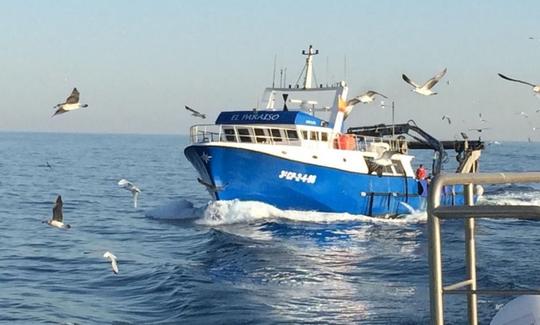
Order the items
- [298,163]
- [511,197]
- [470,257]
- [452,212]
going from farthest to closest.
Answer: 1. [511,197]
2. [298,163]
3. [470,257]
4. [452,212]

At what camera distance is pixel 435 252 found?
3.35 meters

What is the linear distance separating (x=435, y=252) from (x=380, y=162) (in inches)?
864

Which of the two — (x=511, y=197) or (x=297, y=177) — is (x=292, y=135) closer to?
(x=297, y=177)

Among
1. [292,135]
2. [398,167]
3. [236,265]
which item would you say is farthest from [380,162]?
[236,265]

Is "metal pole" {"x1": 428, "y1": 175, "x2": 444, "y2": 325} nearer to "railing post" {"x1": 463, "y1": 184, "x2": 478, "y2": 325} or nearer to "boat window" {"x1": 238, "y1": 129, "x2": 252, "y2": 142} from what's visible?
"railing post" {"x1": 463, "y1": 184, "x2": 478, "y2": 325}

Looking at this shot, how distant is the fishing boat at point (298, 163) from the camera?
81.2 ft

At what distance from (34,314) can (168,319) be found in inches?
81.6

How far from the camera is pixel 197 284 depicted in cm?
1457

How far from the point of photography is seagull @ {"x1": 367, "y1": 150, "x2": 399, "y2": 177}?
81.6 feet

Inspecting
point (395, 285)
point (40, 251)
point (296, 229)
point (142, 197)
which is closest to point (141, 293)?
point (395, 285)

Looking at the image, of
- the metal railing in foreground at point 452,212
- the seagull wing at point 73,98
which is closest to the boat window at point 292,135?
the seagull wing at point 73,98

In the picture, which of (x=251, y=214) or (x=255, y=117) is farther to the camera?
(x=255, y=117)

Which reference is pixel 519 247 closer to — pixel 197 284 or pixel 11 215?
pixel 197 284

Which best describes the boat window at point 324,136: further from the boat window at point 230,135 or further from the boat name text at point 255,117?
the boat window at point 230,135
